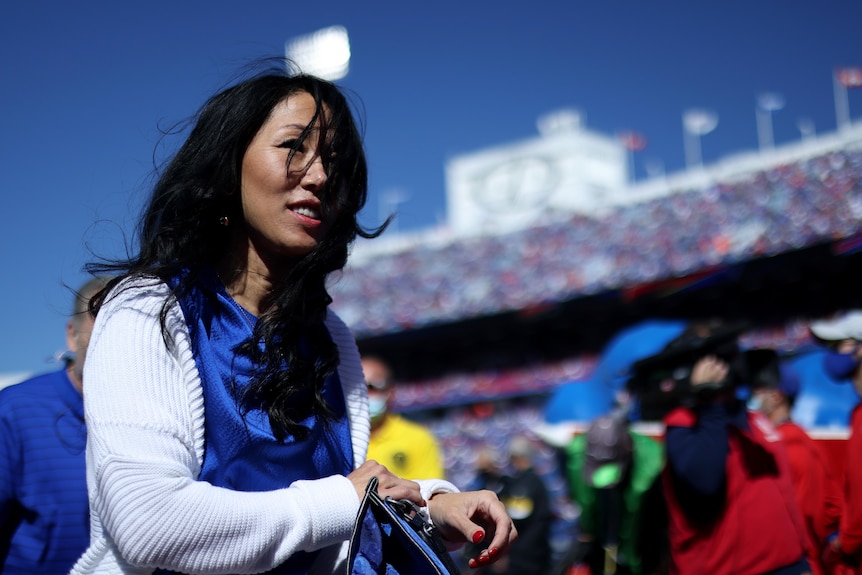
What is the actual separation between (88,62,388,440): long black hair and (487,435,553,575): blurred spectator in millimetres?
5066

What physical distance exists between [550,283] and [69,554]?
14.5 metres

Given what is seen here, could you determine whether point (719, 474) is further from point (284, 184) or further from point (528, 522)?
point (528, 522)

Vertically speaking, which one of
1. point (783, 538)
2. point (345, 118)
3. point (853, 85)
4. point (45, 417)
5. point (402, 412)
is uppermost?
point (853, 85)

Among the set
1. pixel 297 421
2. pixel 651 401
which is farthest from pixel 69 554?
pixel 651 401

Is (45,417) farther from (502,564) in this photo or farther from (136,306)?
(502,564)

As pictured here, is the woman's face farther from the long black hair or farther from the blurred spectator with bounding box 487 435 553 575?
the blurred spectator with bounding box 487 435 553 575

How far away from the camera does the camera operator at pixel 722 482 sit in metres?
3.15

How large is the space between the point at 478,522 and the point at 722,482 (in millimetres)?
1950

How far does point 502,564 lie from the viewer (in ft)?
21.8

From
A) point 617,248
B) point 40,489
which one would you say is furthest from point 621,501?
point 617,248

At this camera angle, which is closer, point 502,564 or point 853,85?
point 502,564

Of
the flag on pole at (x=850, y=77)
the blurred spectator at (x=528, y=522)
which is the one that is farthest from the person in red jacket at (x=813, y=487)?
the flag on pole at (x=850, y=77)

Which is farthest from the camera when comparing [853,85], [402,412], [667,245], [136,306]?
[853,85]

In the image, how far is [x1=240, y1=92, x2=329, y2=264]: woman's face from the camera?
1.55 meters
